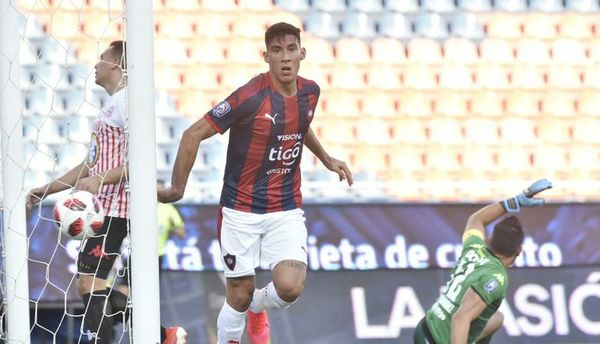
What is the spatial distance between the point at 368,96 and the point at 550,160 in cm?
168

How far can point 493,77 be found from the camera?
1144 centimetres

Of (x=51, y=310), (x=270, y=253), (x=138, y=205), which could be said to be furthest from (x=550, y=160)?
(x=138, y=205)

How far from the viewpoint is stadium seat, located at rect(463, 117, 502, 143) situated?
11.1 meters

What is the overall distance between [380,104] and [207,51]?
1.60 metres

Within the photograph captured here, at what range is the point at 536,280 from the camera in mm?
9516

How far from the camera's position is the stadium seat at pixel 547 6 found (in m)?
11.7

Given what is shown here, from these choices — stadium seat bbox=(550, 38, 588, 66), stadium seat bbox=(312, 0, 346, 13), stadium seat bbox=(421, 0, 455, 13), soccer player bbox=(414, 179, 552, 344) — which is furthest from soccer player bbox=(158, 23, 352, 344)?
stadium seat bbox=(550, 38, 588, 66)

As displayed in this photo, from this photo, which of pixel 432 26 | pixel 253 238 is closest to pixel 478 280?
pixel 253 238

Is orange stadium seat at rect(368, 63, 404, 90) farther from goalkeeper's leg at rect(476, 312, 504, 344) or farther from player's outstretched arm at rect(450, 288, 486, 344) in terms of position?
player's outstretched arm at rect(450, 288, 486, 344)

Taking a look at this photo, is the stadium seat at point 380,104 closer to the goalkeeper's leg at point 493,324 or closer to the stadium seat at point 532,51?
the stadium seat at point 532,51

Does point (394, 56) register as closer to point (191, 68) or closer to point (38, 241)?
point (191, 68)

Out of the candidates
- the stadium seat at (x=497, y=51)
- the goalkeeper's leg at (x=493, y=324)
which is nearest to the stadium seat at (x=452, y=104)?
the stadium seat at (x=497, y=51)

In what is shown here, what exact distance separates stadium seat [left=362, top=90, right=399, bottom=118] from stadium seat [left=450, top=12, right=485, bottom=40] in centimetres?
89

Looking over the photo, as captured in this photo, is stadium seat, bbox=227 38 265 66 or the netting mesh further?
stadium seat, bbox=227 38 265 66
